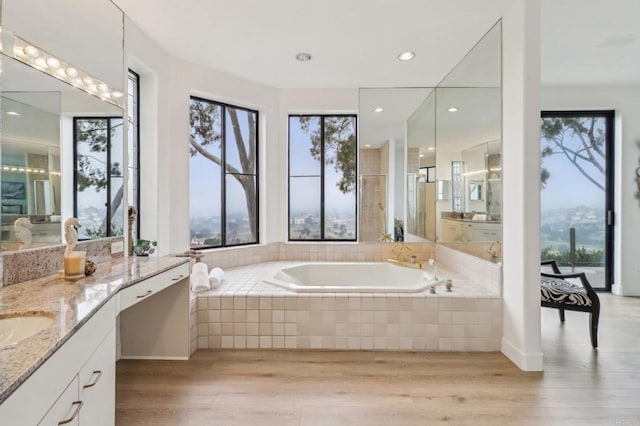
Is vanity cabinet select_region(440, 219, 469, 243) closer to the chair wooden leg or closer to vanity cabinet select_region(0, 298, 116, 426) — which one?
the chair wooden leg

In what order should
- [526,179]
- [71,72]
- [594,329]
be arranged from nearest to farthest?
1. [71,72]
2. [526,179]
3. [594,329]

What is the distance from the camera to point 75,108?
1913 millimetres

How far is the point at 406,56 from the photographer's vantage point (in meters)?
2.91

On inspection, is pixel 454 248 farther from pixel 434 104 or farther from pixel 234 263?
pixel 234 263

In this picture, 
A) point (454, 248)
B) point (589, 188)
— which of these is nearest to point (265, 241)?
point (454, 248)

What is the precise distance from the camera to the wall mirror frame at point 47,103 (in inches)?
61.0

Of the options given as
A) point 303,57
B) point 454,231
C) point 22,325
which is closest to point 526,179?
point 454,231

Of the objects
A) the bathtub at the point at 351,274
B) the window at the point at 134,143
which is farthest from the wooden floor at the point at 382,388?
the window at the point at 134,143

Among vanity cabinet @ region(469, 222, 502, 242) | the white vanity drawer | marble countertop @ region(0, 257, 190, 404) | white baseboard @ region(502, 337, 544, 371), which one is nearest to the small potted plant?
marble countertop @ region(0, 257, 190, 404)

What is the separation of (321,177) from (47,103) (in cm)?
266

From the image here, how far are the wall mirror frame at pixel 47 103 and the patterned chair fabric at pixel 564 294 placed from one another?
3.58m

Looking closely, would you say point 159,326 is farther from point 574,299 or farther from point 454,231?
point 574,299

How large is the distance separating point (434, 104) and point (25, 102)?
11.8 ft

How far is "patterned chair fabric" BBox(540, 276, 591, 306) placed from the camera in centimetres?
247
